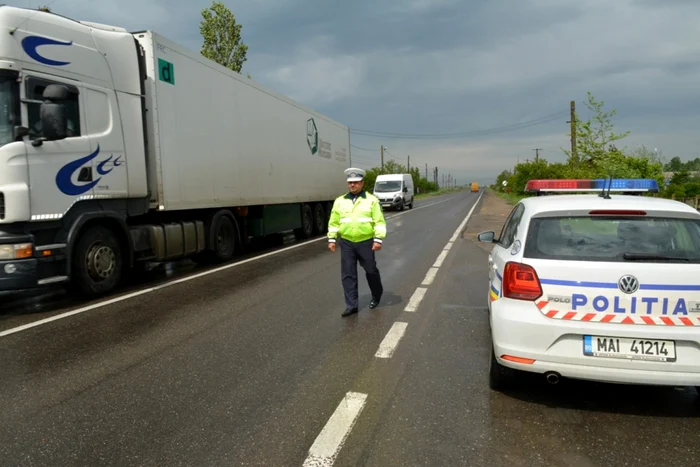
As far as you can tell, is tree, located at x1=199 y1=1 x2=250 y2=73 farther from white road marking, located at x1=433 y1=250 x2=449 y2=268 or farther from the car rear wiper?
the car rear wiper

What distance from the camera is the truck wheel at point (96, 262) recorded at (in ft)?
22.6

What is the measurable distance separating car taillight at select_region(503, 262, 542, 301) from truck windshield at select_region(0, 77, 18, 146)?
588cm

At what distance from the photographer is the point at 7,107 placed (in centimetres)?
602

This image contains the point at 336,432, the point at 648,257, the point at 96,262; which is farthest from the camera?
the point at 96,262

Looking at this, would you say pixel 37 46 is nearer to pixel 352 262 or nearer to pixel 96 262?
pixel 96 262

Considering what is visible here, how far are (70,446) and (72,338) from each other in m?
2.52

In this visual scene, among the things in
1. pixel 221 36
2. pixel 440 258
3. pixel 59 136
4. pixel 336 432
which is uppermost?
pixel 221 36

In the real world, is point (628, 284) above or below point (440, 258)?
above

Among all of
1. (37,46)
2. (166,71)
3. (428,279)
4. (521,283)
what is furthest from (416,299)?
(37,46)

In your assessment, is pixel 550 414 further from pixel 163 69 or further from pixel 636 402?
pixel 163 69

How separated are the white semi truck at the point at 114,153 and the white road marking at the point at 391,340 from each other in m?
4.35

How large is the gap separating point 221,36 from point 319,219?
11843mm

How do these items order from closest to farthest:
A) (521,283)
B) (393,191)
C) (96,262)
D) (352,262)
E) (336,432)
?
(336,432)
(521,283)
(352,262)
(96,262)
(393,191)

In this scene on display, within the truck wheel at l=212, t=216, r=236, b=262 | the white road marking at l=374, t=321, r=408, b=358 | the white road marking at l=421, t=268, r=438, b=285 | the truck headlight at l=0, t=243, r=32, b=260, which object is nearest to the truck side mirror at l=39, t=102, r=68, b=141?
the truck headlight at l=0, t=243, r=32, b=260
